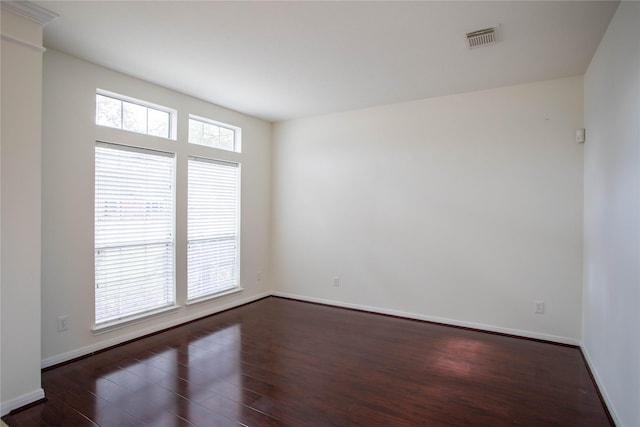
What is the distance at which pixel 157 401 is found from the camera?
2355mm

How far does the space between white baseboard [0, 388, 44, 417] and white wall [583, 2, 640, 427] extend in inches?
144

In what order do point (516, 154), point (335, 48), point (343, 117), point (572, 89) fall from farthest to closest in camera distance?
1. point (343, 117)
2. point (516, 154)
3. point (572, 89)
4. point (335, 48)

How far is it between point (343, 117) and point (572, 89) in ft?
8.43

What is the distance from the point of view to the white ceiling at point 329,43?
2.27 meters

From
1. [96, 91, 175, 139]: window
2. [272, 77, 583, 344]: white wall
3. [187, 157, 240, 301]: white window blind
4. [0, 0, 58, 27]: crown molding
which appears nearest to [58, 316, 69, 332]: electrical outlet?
[187, 157, 240, 301]: white window blind

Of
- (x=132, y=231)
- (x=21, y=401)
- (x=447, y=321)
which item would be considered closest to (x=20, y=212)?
(x=132, y=231)

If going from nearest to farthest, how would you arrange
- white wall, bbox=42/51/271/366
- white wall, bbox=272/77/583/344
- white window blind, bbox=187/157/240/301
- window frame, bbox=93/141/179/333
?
white wall, bbox=42/51/271/366 → window frame, bbox=93/141/179/333 → white wall, bbox=272/77/583/344 → white window blind, bbox=187/157/240/301

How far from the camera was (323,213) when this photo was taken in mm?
4875

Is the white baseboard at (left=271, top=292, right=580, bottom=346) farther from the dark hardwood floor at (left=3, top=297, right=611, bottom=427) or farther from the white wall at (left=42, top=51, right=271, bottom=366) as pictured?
the white wall at (left=42, top=51, right=271, bottom=366)

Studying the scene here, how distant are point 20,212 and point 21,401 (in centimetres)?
128

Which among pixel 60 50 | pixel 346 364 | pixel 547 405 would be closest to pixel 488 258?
pixel 547 405

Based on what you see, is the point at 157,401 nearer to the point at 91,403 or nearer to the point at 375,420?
the point at 91,403

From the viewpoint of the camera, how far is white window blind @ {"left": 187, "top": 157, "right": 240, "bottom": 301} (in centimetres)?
410

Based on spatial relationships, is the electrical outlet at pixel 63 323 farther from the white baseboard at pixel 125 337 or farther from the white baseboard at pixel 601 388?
the white baseboard at pixel 601 388
